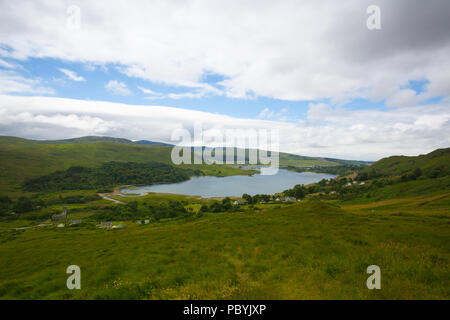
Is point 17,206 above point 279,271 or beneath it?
beneath

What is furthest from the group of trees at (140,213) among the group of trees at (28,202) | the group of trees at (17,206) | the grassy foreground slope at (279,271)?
the grassy foreground slope at (279,271)

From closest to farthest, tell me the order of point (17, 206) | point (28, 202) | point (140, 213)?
point (140, 213) < point (17, 206) < point (28, 202)

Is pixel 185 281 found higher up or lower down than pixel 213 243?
higher up

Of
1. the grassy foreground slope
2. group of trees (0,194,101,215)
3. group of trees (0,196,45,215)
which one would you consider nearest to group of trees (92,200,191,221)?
group of trees (0,196,45,215)

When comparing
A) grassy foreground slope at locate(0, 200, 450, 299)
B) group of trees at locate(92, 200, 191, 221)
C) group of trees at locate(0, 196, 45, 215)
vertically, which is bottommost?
group of trees at locate(0, 196, 45, 215)

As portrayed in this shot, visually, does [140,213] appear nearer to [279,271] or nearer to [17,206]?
[17,206]

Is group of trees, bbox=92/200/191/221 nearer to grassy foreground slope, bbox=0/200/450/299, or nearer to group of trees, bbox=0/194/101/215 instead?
group of trees, bbox=0/194/101/215

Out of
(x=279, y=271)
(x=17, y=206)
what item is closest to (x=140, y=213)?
(x=17, y=206)

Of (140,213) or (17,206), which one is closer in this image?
(140,213)
